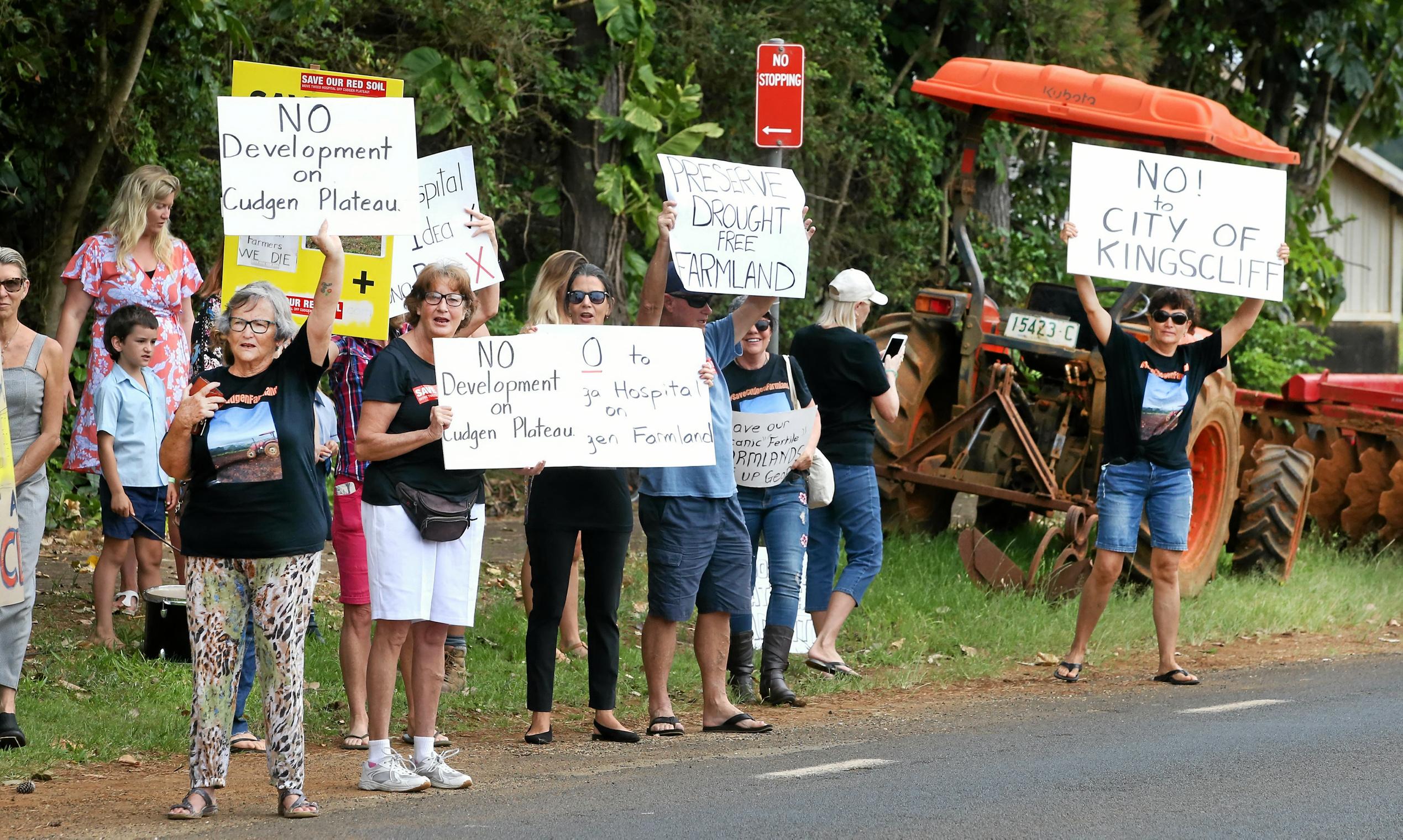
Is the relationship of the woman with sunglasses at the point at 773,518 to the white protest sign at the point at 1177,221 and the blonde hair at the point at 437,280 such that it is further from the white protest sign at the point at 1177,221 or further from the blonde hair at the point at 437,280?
the blonde hair at the point at 437,280

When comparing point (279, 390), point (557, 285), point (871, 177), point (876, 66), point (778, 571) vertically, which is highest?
point (876, 66)

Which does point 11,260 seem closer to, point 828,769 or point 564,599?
point 564,599

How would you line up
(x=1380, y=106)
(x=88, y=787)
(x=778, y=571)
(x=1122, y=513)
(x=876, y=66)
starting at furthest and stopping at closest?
1. (x=1380, y=106)
2. (x=876, y=66)
3. (x=1122, y=513)
4. (x=778, y=571)
5. (x=88, y=787)

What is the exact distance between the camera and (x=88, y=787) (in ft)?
20.1

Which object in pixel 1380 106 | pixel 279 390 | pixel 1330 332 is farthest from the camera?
pixel 1330 332

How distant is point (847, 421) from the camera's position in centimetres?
837

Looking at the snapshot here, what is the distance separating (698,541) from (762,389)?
99cm

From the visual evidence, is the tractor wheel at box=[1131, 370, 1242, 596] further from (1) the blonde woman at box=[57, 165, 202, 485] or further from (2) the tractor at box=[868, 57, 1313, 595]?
(1) the blonde woman at box=[57, 165, 202, 485]

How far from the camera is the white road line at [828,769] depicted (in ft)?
20.6

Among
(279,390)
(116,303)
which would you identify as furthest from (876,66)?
(279,390)

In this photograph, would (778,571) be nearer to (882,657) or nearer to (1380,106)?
(882,657)

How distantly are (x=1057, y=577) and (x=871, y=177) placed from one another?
294 inches

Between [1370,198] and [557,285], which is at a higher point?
[1370,198]

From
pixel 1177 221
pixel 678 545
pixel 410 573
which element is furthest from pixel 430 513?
pixel 1177 221
